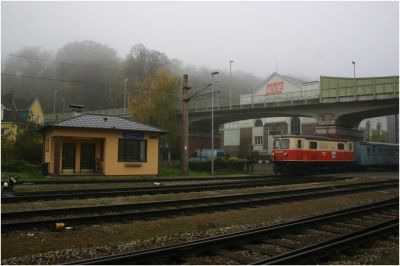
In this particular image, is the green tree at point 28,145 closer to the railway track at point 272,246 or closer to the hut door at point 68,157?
the hut door at point 68,157

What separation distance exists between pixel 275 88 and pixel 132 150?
46.4m

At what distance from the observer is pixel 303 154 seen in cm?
2953

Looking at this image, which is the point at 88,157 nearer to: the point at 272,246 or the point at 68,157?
the point at 68,157

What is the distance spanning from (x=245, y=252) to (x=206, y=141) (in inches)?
2516

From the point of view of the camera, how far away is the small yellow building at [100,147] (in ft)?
79.5

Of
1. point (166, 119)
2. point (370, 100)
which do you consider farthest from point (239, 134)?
point (370, 100)

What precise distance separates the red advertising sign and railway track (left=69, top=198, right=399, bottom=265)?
194 ft

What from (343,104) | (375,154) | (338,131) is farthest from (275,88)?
(375,154)

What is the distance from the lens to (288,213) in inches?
460

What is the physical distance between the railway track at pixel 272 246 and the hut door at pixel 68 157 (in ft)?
61.3

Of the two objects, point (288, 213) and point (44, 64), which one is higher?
point (44, 64)

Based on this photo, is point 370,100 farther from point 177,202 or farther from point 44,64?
point 44,64

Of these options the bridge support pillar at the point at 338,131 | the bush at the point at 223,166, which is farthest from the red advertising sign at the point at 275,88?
the bush at the point at 223,166

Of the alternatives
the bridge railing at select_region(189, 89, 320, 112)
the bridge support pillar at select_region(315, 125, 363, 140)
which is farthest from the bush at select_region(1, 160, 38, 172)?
the bridge railing at select_region(189, 89, 320, 112)
